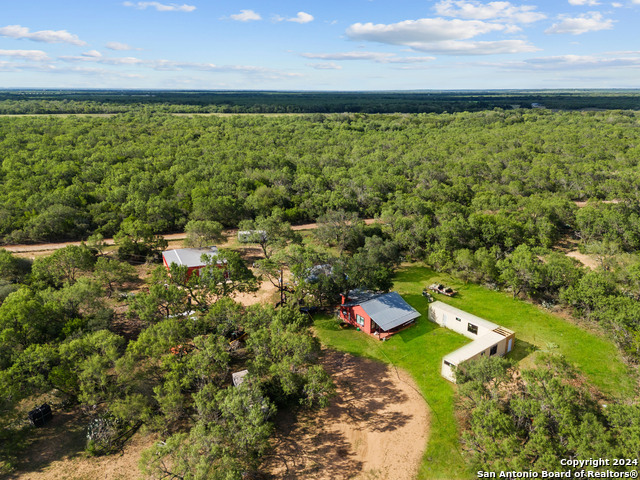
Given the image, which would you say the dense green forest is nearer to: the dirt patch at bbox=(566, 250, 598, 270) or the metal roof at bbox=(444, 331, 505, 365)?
the dirt patch at bbox=(566, 250, 598, 270)

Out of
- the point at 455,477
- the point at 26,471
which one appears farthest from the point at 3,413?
the point at 455,477

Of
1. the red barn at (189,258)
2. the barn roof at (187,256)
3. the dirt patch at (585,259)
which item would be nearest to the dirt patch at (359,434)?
the red barn at (189,258)

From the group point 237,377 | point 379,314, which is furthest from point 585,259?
point 237,377

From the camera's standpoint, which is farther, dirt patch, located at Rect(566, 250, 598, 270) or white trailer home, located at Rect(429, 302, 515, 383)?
dirt patch, located at Rect(566, 250, 598, 270)

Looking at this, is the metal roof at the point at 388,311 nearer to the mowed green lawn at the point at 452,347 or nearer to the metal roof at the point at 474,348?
the mowed green lawn at the point at 452,347

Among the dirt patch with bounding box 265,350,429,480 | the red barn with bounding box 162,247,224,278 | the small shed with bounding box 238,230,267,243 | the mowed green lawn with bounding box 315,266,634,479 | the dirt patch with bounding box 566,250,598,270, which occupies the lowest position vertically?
the dirt patch with bounding box 265,350,429,480

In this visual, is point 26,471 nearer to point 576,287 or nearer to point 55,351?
point 55,351

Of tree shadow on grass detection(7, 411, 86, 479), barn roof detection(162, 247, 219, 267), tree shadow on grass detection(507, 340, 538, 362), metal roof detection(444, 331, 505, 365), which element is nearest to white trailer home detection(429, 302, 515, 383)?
metal roof detection(444, 331, 505, 365)
